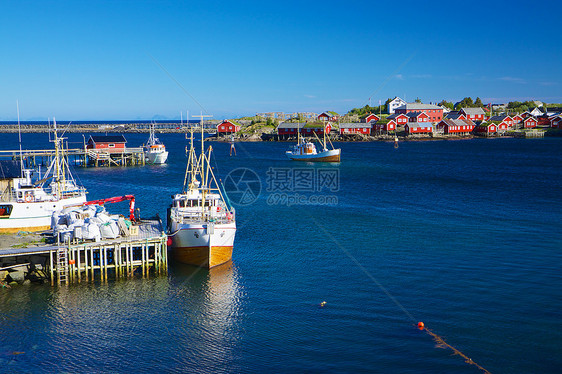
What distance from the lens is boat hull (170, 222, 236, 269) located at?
25.8 m

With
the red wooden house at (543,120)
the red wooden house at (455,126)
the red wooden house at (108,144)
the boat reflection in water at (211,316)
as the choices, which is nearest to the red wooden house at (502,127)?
the red wooden house at (455,126)

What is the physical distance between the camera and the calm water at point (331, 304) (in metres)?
17.3

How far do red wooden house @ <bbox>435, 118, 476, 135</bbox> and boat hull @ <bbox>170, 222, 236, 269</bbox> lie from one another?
113430 mm

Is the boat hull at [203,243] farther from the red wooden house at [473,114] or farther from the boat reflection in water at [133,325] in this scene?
the red wooden house at [473,114]

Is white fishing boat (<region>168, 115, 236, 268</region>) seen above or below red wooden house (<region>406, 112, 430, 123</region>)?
below

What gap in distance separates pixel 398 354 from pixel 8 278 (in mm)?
18146

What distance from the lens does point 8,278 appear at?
23.8m

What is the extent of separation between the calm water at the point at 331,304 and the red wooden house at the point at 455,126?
304 ft

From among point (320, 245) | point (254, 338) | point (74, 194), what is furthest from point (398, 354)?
point (74, 194)

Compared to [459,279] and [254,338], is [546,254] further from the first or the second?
[254,338]

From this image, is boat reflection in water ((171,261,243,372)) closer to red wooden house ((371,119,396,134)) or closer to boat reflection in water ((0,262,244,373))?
boat reflection in water ((0,262,244,373))

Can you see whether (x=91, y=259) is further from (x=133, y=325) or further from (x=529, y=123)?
(x=529, y=123)

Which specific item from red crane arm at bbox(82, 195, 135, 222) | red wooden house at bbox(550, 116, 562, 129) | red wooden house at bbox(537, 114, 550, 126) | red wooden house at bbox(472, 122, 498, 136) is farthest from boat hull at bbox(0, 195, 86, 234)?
red wooden house at bbox(537, 114, 550, 126)

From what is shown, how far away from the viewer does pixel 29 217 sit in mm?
31500
